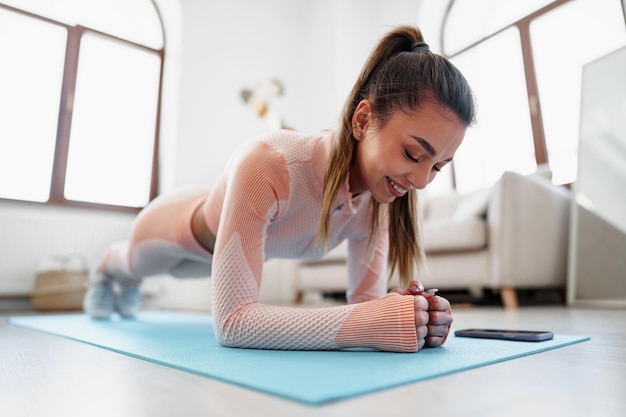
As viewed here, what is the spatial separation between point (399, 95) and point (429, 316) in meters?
0.38

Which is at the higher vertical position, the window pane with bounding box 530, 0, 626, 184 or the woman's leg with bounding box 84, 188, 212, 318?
the window pane with bounding box 530, 0, 626, 184

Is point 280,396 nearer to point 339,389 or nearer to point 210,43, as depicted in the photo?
point 339,389

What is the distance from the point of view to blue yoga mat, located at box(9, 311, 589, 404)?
1.58 feet

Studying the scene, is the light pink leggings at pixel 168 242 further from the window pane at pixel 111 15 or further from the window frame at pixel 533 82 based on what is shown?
the window pane at pixel 111 15

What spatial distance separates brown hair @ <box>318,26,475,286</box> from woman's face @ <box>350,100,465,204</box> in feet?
0.05

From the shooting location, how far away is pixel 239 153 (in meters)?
0.92

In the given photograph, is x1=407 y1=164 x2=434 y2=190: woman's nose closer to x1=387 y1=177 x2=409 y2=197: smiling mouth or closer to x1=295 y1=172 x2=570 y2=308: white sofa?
x1=387 y1=177 x2=409 y2=197: smiling mouth

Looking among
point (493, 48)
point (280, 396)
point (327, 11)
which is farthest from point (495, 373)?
point (327, 11)

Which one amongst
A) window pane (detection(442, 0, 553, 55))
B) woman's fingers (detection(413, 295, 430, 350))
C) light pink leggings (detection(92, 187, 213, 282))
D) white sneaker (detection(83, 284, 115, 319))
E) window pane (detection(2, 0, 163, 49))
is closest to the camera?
woman's fingers (detection(413, 295, 430, 350))

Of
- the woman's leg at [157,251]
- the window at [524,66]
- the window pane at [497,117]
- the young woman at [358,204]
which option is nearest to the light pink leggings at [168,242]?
the woman's leg at [157,251]

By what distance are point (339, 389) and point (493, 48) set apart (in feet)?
12.5

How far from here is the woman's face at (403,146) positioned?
0.76m

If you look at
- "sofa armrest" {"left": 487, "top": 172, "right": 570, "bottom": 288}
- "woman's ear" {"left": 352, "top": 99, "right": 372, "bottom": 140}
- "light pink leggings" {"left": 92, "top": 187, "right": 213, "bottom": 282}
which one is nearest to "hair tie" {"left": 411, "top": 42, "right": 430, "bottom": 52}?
"woman's ear" {"left": 352, "top": 99, "right": 372, "bottom": 140}

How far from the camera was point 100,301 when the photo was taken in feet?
5.53
